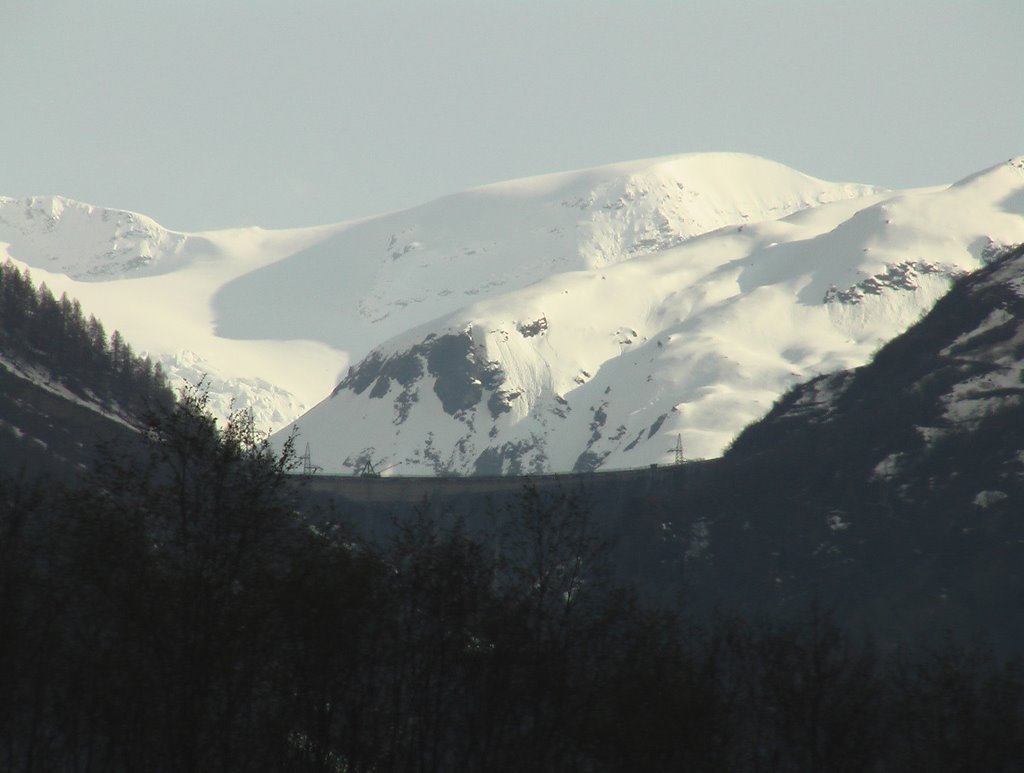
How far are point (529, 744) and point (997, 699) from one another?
24565 millimetres

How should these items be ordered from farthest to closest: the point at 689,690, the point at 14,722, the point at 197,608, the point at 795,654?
1. the point at 795,654
2. the point at 689,690
3. the point at 14,722
4. the point at 197,608

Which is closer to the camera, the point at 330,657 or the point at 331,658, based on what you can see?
the point at 330,657

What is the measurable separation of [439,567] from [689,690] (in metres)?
13.6

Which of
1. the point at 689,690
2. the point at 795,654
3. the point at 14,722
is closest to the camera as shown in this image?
the point at 14,722

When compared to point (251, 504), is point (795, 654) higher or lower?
lower

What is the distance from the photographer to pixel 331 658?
81.2m

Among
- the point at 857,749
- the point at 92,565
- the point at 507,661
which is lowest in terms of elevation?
the point at 857,749

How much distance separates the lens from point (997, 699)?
9081 cm

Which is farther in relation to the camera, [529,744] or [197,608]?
[529,744]

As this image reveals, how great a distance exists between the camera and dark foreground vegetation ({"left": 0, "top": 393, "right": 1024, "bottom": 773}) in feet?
248

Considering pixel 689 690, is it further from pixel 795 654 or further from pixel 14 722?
pixel 14 722

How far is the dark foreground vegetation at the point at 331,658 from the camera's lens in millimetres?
A: 75562

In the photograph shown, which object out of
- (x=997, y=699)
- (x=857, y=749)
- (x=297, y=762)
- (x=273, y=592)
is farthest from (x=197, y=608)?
(x=997, y=699)

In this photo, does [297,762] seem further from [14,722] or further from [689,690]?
[689,690]
